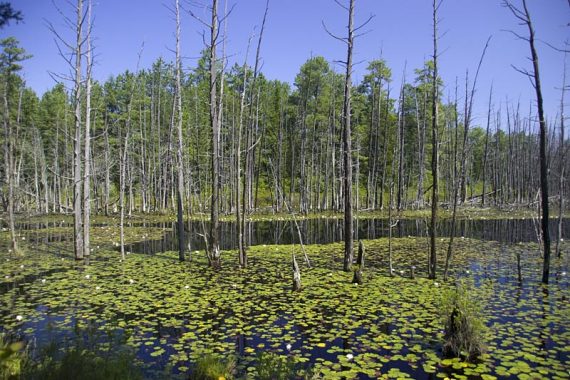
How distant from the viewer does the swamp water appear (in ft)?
18.4

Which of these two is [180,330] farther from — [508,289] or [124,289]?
[508,289]

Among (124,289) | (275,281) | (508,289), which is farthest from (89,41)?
(508,289)

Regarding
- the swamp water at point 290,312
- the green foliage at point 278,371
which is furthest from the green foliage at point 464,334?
the green foliage at point 278,371

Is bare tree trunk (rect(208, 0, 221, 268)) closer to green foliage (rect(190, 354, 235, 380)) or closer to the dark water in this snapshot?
the dark water

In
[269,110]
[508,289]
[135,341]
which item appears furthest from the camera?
[269,110]

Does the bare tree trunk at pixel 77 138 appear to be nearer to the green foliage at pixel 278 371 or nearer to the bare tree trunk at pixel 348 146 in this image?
the bare tree trunk at pixel 348 146

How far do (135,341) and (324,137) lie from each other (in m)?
35.0

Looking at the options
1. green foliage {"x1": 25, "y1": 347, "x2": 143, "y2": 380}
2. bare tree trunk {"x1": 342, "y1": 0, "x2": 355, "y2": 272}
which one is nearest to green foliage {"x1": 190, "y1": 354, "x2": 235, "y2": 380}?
green foliage {"x1": 25, "y1": 347, "x2": 143, "y2": 380}

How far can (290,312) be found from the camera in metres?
7.96

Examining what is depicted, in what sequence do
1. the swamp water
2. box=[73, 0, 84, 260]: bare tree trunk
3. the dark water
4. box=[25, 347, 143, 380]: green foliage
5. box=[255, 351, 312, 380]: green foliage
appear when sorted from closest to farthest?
box=[25, 347, 143, 380]: green foliage → box=[255, 351, 312, 380]: green foliage → the swamp water → box=[73, 0, 84, 260]: bare tree trunk → the dark water

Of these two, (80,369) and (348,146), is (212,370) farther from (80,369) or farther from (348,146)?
(348,146)

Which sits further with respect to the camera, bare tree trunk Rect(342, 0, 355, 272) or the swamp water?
bare tree trunk Rect(342, 0, 355, 272)

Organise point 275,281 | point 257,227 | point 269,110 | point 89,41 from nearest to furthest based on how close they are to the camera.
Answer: point 275,281 → point 89,41 → point 257,227 → point 269,110

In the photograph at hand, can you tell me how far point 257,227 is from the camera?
2584cm
